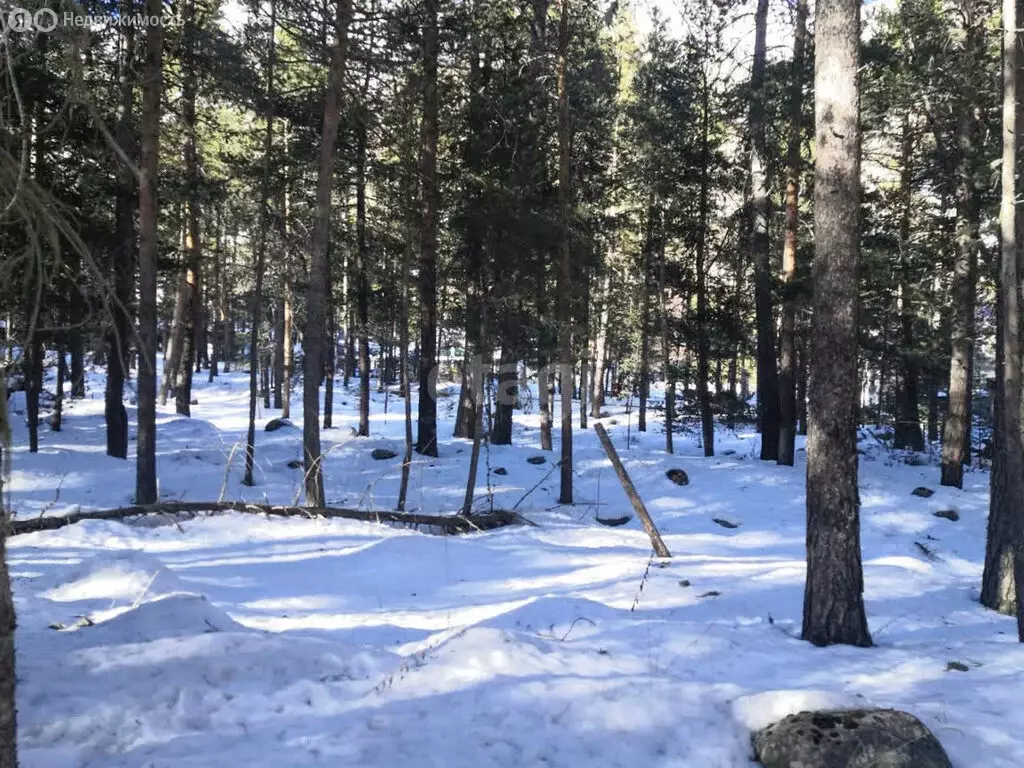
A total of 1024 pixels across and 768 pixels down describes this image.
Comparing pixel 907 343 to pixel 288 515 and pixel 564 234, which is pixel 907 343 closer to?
pixel 564 234

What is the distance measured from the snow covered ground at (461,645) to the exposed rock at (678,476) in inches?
114

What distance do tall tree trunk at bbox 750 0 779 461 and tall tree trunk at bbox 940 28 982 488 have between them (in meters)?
3.81

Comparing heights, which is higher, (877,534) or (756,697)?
(756,697)

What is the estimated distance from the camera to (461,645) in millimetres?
4594

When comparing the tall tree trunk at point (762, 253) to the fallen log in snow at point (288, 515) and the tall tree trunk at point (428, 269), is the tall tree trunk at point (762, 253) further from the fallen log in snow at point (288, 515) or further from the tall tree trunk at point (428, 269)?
the fallen log in snow at point (288, 515)

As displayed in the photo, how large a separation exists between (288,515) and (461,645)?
22.1 feet

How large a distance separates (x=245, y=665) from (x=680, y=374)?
1762cm

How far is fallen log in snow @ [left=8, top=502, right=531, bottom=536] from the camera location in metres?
9.08

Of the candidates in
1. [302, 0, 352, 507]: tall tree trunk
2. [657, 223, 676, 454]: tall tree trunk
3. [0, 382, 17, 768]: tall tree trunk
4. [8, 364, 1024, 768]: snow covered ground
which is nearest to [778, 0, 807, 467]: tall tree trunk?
[657, 223, 676, 454]: tall tree trunk

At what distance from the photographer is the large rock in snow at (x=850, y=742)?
3377mm

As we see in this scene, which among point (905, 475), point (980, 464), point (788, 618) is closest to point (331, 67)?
point (788, 618)

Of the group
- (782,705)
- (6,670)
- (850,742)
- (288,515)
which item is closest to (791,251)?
(288,515)

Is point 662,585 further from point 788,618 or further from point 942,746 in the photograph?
point 942,746

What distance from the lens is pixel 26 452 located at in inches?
569
